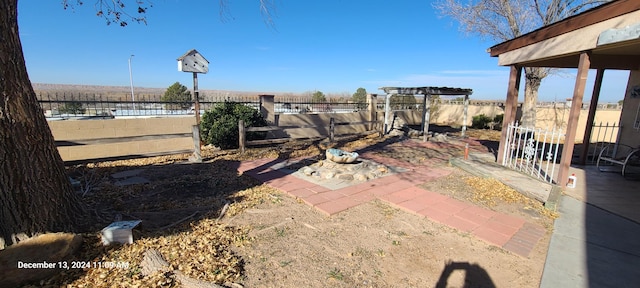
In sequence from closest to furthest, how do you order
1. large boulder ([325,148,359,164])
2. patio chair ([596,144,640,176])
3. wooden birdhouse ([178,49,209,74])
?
patio chair ([596,144,640,176])
large boulder ([325,148,359,164])
wooden birdhouse ([178,49,209,74])

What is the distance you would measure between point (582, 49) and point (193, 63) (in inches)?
285

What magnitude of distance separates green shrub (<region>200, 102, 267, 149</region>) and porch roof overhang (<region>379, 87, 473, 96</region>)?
5675 mm

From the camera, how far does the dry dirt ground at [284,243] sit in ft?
8.19

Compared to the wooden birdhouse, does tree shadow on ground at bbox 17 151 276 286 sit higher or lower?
lower

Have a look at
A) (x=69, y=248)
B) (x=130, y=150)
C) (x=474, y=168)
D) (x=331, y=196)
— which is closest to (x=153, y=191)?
(x=69, y=248)

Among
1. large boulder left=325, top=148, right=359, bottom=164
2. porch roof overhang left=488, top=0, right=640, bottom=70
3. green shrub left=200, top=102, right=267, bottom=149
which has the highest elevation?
porch roof overhang left=488, top=0, right=640, bottom=70

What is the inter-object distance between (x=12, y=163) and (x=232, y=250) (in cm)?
197

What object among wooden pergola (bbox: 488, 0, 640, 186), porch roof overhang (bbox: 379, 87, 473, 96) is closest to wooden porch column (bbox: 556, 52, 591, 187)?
wooden pergola (bbox: 488, 0, 640, 186)

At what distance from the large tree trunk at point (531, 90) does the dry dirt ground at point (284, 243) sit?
33.5 feet

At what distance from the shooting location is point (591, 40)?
13.8ft

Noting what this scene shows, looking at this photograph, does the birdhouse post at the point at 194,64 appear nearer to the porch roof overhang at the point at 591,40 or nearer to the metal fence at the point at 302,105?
the metal fence at the point at 302,105

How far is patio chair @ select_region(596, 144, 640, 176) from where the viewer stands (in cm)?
573

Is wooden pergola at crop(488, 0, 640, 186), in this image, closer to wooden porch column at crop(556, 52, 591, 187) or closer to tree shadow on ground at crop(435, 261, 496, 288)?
wooden porch column at crop(556, 52, 591, 187)

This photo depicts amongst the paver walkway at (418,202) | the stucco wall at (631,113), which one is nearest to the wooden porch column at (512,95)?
the paver walkway at (418,202)
